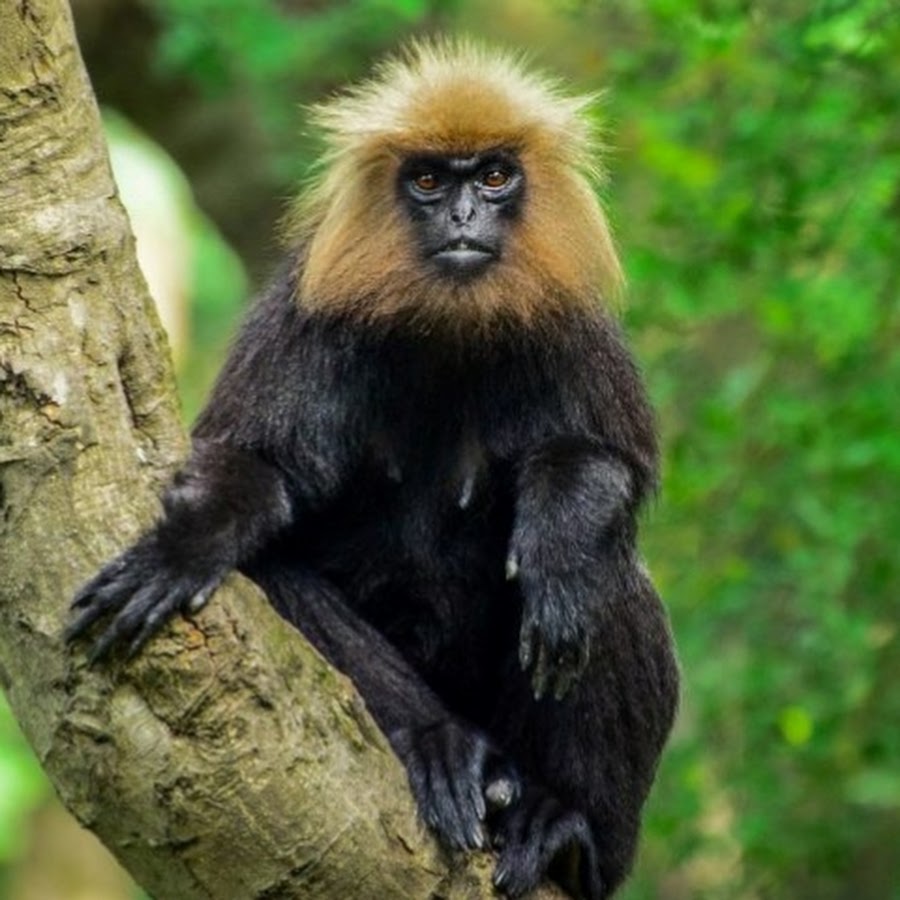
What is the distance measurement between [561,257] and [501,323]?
0.26m

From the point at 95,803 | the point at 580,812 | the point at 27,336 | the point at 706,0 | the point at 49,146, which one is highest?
the point at 706,0

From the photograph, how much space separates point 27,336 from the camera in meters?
4.31

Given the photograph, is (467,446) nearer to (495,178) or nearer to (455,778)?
(495,178)

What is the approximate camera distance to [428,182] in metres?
5.68

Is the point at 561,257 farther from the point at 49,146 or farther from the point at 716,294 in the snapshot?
the point at 716,294

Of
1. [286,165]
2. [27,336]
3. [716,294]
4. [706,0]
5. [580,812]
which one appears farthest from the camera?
[286,165]

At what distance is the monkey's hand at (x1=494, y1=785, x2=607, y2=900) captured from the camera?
502 centimetres

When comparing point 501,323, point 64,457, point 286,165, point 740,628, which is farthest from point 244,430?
point 286,165

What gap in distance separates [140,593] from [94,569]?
144 millimetres

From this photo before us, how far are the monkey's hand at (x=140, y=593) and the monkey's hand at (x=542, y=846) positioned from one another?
1050 millimetres

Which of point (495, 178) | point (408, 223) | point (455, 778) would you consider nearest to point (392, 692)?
point (455, 778)

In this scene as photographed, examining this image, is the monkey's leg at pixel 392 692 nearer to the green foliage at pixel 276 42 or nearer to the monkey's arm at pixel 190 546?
the monkey's arm at pixel 190 546

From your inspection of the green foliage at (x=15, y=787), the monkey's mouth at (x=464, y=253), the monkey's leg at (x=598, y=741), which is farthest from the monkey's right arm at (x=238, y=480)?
the green foliage at (x=15, y=787)

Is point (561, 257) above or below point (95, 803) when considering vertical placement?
above
